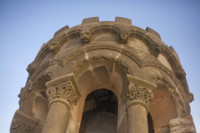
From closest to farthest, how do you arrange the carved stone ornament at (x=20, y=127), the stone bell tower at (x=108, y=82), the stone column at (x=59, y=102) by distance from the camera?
the stone column at (x=59, y=102) → the stone bell tower at (x=108, y=82) → the carved stone ornament at (x=20, y=127)

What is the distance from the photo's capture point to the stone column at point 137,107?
16.5 ft

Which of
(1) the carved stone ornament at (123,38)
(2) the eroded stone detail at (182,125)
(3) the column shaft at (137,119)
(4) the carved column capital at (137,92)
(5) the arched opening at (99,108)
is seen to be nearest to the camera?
(3) the column shaft at (137,119)

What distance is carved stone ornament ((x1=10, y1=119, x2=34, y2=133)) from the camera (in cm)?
700

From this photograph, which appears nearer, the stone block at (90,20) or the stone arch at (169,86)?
the stone arch at (169,86)

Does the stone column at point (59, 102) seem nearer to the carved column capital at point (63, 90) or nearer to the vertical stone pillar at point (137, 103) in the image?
the carved column capital at point (63, 90)

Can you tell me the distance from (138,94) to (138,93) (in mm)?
44

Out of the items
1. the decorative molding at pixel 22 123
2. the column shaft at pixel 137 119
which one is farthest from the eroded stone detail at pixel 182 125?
the decorative molding at pixel 22 123

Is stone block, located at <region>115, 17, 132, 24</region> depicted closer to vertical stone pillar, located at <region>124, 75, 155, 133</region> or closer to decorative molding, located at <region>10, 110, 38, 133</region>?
vertical stone pillar, located at <region>124, 75, 155, 133</region>

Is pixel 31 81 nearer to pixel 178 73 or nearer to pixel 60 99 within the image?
pixel 60 99

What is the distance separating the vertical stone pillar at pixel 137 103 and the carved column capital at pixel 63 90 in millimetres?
1334

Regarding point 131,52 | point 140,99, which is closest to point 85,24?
point 131,52

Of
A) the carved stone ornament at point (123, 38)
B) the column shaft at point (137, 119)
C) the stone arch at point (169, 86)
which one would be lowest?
the column shaft at point (137, 119)

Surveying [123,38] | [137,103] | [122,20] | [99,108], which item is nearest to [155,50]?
[123,38]

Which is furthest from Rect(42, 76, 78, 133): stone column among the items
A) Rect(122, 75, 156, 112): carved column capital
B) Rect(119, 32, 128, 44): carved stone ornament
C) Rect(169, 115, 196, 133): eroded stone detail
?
Rect(169, 115, 196, 133): eroded stone detail
